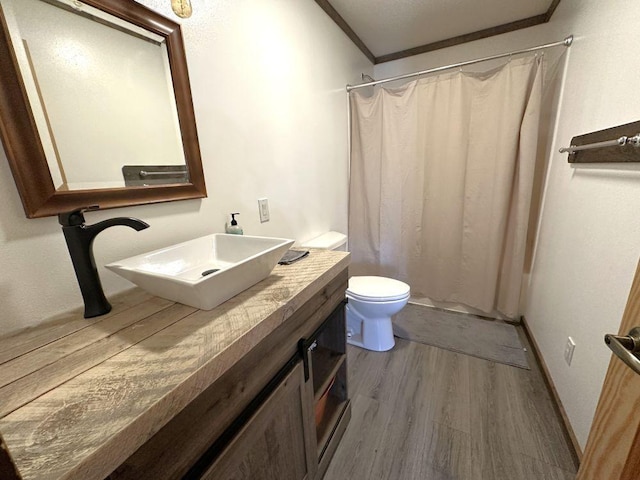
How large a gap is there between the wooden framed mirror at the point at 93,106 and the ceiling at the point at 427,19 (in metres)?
1.30

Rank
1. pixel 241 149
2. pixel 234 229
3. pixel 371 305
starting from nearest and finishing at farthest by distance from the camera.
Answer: pixel 234 229 < pixel 241 149 < pixel 371 305

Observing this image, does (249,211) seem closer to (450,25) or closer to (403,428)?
(403,428)

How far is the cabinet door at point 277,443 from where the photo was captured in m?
0.60

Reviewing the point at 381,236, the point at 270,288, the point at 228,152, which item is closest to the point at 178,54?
the point at 228,152

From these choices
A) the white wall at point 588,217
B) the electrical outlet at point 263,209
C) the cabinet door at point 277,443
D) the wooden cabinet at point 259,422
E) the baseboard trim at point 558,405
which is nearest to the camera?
the wooden cabinet at point 259,422

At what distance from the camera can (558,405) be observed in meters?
1.33

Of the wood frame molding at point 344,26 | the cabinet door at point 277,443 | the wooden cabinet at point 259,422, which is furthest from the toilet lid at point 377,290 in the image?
the wood frame molding at point 344,26

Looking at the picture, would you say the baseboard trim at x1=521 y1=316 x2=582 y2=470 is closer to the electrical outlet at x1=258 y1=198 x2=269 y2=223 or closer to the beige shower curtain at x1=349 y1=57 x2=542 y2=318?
the beige shower curtain at x1=349 y1=57 x2=542 y2=318

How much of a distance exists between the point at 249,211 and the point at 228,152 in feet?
0.95

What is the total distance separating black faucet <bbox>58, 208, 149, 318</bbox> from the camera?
65 cm

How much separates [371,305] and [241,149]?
3.96ft

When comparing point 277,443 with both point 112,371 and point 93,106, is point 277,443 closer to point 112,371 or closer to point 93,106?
point 112,371

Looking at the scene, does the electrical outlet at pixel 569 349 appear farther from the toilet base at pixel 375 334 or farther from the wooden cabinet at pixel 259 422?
the wooden cabinet at pixel 259 422

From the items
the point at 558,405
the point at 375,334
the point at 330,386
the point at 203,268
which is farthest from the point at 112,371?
the point at 558,405
